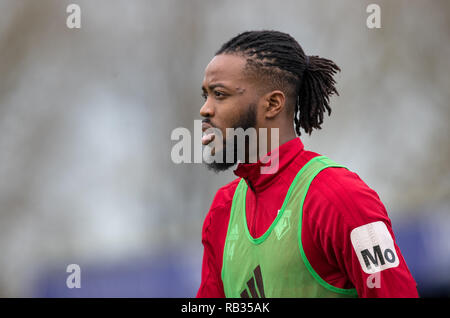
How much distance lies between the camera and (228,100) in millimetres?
2773

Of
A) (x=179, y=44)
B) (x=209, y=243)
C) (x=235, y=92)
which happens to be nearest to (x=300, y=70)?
(x=235, y=92)

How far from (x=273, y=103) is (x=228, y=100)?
21 centimetres

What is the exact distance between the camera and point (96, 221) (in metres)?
6.90

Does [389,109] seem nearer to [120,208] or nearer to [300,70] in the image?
[120,208]

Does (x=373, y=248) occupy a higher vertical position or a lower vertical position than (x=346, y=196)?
lower

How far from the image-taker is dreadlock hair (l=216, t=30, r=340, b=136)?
2.82 meters

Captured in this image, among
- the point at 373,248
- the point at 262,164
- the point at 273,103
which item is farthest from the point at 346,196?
the point at 273,103

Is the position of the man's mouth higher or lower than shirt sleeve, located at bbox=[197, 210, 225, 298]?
higher

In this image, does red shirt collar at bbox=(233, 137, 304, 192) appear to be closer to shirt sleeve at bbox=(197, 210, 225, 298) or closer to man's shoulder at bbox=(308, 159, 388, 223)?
man's shoulder at bbox=(308, 159, 388, 223)

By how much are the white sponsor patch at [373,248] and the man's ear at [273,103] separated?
2.49ft

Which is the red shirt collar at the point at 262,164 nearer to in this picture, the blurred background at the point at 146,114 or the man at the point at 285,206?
the man at the point at 285,206

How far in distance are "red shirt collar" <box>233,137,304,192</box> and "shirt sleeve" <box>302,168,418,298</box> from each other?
265 millimetres

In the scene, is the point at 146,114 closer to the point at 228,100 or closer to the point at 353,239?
the point at 228,100

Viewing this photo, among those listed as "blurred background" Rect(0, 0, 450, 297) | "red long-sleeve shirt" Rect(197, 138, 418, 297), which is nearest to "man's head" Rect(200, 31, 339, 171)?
"red long-sleeve shirt" Rect(197, 138, 418, 297)
